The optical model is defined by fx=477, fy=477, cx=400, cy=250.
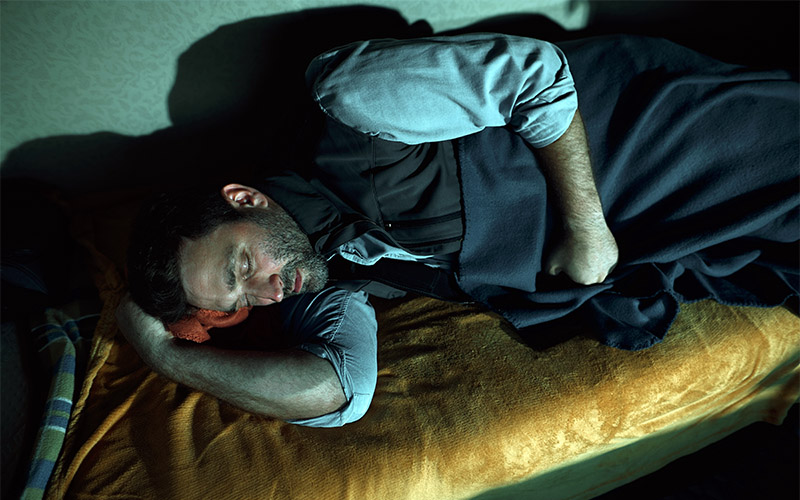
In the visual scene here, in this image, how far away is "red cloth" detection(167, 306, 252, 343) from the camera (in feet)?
3.24

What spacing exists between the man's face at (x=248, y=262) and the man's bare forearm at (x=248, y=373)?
110 millimetres

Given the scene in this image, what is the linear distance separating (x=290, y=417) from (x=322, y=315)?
0.22m

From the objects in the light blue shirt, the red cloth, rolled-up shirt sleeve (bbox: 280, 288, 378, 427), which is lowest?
rolled-up shirt sleeve (bbox: 280, 288, 378, 427)

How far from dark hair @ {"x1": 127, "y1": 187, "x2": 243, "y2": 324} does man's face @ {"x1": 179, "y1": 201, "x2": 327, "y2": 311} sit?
0.02 metres

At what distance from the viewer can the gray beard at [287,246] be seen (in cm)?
95

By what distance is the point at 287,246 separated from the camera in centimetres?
96

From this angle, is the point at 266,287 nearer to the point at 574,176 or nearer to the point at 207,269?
the point at 207,269

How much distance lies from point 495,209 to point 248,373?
1.95 ft

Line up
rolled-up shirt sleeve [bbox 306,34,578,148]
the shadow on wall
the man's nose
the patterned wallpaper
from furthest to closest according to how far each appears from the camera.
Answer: the shadow on wall, the patterned wallpaper, the man's nose, rolled-up shirt sleeve [bbox 306,34,578,148]

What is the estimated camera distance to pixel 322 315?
1.04 m

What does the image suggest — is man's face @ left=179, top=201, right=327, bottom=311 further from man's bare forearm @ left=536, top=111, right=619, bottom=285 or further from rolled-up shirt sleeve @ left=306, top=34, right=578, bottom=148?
man's bare forearm @ left=536, top=111, right=619, bottom=285


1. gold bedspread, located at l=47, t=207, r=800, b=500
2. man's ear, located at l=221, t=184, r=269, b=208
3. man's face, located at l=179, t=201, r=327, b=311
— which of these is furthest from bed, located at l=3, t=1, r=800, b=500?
man's ear, located at l=221, t=184, r=269, b=208

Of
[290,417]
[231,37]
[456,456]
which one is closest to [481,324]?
[456,456]

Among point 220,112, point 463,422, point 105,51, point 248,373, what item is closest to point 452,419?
point 463,422
